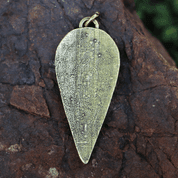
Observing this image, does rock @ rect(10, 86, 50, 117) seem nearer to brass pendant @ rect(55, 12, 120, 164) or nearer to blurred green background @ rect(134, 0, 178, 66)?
brass pendant @ rect(55, 12, 120, 164)

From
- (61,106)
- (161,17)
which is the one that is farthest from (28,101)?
(161,17)

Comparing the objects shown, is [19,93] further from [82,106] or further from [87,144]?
[87,144]

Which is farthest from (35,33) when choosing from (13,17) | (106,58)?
(106,58)

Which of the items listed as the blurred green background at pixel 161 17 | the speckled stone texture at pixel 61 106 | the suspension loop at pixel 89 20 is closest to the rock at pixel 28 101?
the speckled stone texture at pixel 61 106

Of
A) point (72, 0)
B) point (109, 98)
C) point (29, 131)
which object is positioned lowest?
point (29, 131)

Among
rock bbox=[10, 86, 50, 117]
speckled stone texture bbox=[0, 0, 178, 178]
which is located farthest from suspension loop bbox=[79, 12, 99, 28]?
rock bbox=[10, 86, 50, 117]

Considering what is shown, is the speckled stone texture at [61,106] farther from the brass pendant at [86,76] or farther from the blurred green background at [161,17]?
the blurred green background at [161,17]

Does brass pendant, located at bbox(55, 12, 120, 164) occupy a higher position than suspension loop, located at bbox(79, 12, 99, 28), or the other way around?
suspension loop, located at bbox(79, 12, 99, 28)

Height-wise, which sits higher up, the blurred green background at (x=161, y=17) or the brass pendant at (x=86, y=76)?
the blurred green background at (x=161, y=17)
